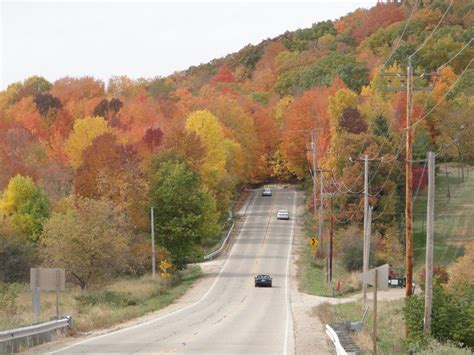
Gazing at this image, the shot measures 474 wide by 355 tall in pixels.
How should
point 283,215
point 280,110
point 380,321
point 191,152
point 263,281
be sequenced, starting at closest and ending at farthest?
point 380,321
point 263,281
point 191,152
point 283,215
point 280,110

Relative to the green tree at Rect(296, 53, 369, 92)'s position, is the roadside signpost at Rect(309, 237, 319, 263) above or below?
below

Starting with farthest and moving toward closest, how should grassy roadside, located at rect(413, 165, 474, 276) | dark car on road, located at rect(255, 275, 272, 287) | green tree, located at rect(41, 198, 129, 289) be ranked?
1. grassy roadside, located at rect(413, 165, 474, 276)
2. dark car on road, located at rect(255, 275, 272, 287)
3. green tree, located at rect(41, 198, 129, 289)

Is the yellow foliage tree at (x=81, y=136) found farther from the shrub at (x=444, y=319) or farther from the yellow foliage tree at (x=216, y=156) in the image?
the shrub at (x=444, y=319)

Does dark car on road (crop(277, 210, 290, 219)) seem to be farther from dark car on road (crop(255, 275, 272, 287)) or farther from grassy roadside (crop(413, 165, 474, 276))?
dark car on road (crop(255, 275, 272, 287))

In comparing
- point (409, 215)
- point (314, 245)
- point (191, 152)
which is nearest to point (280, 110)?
point (191, 152)

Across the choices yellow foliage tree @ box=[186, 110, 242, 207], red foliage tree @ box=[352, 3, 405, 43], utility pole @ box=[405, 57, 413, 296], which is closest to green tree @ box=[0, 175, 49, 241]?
yellow foliage tree @ box=[186, 110, 242, 207]

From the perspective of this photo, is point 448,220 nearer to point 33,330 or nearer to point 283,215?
point 283,215

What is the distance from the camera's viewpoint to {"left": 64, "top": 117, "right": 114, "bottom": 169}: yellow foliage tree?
97.2 m

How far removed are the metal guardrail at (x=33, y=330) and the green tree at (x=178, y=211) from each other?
136ft

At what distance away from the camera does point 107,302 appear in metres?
45.3

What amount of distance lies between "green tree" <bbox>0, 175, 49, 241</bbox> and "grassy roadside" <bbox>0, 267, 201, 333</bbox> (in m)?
12.8

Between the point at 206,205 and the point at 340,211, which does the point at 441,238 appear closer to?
the point at 340,211

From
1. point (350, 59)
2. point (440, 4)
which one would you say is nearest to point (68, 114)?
point (350, 59)

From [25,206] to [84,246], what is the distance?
917 inches
